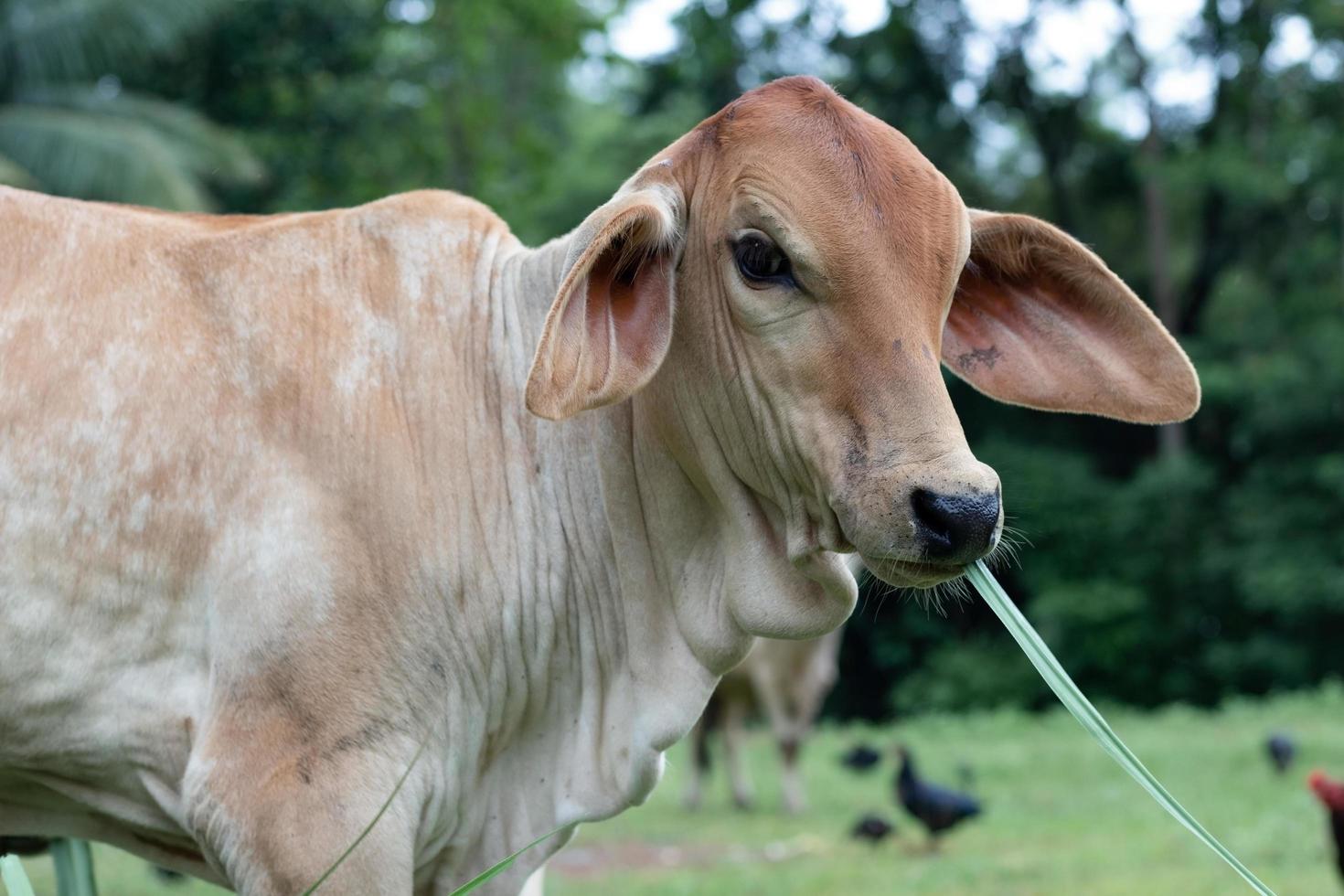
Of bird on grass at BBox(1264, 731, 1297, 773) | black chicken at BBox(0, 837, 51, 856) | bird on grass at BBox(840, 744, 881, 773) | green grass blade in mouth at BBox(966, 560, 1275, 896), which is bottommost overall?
bird on grass at BBox(1264, 731, 1297, 773)

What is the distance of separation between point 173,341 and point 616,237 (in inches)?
30.8

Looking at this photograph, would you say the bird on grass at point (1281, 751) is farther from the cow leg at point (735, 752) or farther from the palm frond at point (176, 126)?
the palm frond at point (176, 126)

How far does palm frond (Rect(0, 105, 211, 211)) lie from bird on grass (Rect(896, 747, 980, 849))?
9406mm

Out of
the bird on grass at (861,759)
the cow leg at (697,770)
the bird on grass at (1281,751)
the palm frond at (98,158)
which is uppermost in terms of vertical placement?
the palm frond at (98,158)

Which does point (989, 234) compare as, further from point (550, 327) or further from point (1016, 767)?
point (1016, 767)

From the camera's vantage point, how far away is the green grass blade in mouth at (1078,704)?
219 centimetres

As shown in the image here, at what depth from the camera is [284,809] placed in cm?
234

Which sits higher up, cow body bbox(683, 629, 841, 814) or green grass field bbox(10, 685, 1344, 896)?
cow body bbox(683, 629, 841, 814)

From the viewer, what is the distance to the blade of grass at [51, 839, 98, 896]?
8.66 ft

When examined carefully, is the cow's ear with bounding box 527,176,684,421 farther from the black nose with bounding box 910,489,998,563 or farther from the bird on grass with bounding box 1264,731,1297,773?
the bird on grass with bounding box 1264,731,1297,773

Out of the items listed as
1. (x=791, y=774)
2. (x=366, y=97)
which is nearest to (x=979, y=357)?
(x=791, y=774)

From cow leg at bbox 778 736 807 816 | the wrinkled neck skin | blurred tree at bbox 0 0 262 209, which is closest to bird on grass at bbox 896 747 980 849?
cow leg at bbox 778 736 807 816

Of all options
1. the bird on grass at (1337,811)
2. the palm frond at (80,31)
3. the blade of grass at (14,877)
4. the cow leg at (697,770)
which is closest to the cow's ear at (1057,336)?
the blade of grass at (14,877)

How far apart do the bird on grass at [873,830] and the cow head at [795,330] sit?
269 inches
